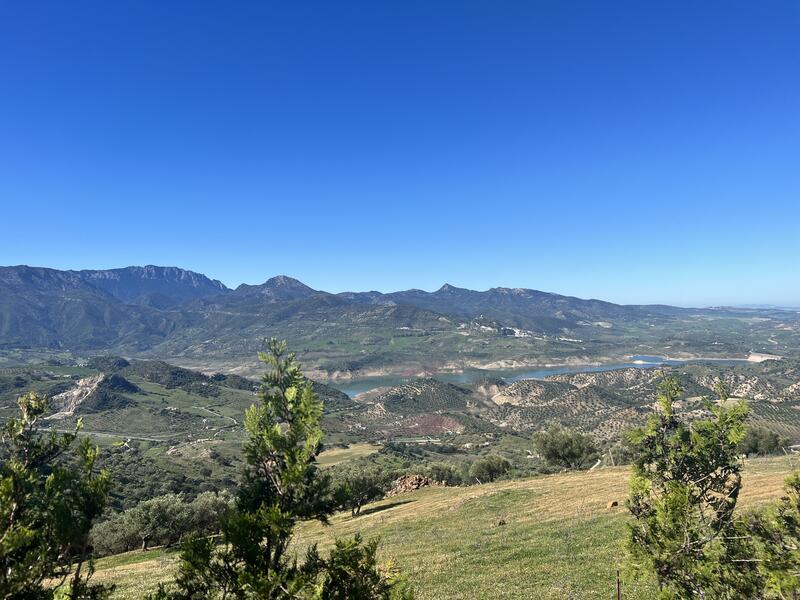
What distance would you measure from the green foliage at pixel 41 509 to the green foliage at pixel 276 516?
2.66 m

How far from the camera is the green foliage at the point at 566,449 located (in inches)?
3268

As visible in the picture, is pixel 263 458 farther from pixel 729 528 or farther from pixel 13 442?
pixel 729 528

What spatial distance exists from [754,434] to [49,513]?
370 feet

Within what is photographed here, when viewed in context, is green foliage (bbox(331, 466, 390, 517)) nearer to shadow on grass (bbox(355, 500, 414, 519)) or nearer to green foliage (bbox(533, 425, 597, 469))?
shadow on grass (bbox(355, 500, 414, 519))

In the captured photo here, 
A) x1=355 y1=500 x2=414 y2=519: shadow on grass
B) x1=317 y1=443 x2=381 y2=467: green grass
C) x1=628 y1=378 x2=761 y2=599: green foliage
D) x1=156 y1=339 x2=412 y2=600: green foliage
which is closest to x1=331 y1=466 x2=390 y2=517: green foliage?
x1=355 y1=500 x2=414 y2=519: shadow on grass

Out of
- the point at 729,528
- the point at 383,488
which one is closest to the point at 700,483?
the point at 729,528

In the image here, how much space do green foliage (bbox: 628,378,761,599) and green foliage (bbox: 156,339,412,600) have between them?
7982mm

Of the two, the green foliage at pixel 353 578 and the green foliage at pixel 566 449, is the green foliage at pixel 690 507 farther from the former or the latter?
the green foliage at pixel 566 449

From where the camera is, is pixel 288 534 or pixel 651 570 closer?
pixel 288 534

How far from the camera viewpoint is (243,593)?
9883mm

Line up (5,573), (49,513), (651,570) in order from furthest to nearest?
(651,570)
(49,513)
(5,573)

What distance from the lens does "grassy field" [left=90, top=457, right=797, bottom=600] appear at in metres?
23.0

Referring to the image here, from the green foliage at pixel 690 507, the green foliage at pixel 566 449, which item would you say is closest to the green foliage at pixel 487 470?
the green foliage at pixel 566 449

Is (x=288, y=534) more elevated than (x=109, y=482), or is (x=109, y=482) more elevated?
(x=109, y=482)
